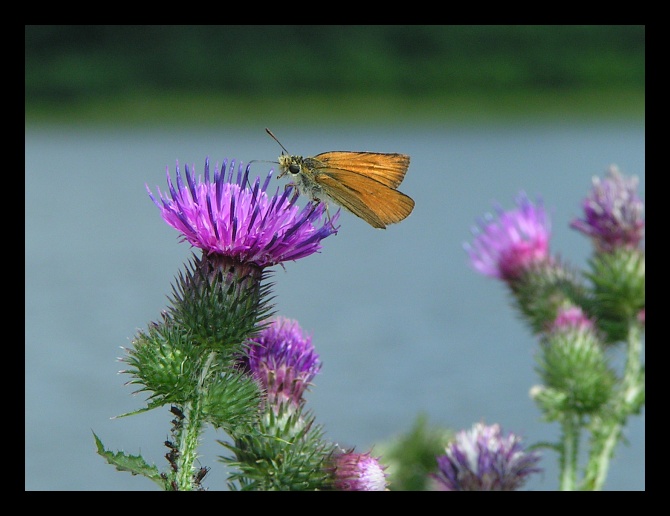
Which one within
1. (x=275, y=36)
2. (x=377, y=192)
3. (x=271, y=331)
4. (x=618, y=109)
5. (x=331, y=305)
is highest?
(x=275, y=36)

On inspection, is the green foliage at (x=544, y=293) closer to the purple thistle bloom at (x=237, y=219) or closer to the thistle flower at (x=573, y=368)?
the thistle flower at (x=573, y=368)

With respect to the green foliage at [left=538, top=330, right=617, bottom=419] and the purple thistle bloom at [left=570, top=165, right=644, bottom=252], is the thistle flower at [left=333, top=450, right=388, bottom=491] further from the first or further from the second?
the purple thistle bloom at [left=570, top=165, right=644, bottom=252]

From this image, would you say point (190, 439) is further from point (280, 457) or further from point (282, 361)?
point (282, 361)

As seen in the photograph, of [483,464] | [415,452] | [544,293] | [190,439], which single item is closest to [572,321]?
[544,293]

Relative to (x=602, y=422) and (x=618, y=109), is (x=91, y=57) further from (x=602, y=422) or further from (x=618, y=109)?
(x=602, y=422)

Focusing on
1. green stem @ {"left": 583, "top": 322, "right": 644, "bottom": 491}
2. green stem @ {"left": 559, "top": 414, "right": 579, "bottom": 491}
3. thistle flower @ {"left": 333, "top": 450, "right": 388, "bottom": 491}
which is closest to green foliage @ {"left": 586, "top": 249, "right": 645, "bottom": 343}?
green stem @ {"left": 583, "top": 322, "right": 644, "bottom": 491}

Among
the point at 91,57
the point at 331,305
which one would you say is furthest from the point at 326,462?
the point at 91,57
